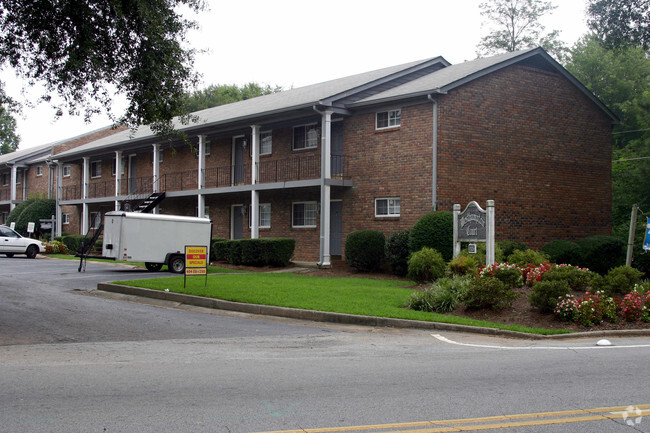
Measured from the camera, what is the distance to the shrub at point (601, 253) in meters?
23.1

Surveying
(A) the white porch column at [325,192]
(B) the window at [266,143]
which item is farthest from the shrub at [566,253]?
(B) the window at [266,143]

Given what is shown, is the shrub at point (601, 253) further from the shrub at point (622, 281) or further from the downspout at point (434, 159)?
the shrub at point (622, 281)

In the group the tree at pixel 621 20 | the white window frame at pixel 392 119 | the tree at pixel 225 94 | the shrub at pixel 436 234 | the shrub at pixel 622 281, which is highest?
the tree at pixel 225 94

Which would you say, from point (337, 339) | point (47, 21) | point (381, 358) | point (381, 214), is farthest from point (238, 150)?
point (381, 358)

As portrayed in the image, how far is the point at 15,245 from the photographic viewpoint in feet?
106

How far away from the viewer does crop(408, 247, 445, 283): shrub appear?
18.8 m

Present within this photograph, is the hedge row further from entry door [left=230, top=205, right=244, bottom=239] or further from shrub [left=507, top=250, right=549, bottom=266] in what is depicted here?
shrub [left=507, top=250, right=549, bottom=266]

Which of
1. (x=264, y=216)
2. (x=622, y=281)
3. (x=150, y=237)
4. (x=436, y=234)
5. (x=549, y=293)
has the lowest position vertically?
(x=549, y=293)

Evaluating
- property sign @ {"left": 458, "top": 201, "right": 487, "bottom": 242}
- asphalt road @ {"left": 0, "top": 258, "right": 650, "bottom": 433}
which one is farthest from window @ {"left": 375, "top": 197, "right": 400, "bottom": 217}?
asphalt road @ {"left": 0, "top": 258, "right": 650, "bottom": 433}

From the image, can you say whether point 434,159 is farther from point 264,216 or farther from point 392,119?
point 264,216

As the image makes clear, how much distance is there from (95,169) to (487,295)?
34.1 meters

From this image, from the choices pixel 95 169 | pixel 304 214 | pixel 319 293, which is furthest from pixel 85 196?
pixel 319 293

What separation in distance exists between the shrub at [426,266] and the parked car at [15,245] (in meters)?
22.1

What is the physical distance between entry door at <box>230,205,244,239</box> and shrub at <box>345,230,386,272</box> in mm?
8936
